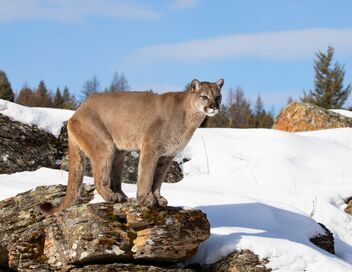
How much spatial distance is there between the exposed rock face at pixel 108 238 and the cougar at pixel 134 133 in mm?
358

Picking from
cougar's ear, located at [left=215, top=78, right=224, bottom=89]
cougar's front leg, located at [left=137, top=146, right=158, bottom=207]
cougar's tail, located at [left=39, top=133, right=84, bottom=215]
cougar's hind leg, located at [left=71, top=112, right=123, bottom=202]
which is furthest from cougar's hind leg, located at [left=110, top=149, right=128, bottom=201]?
cougar's ear, located at [left=215, top=78, right=224, bottom=89]

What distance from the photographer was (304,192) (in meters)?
11.9

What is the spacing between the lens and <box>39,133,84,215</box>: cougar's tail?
8055 millimetres

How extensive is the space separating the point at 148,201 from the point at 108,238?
695 mm

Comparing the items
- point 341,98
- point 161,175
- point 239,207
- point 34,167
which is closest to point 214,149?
point 34,167

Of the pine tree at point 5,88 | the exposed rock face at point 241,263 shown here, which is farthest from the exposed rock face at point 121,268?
the pine tree at point 5,88

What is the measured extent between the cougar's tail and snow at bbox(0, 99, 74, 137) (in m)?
4.24

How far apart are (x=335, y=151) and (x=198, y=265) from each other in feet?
24.2

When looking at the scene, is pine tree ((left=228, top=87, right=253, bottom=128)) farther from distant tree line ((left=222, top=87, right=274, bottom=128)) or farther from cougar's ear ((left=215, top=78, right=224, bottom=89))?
cougar's ear ((left=215, top=78, right=224, bottom=89))

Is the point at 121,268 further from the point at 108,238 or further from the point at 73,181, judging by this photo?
the point at 73,181

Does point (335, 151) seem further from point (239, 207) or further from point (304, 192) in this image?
point (239, 207)

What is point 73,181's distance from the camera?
8.12 metres

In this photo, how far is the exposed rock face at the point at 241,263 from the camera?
23.8 ft

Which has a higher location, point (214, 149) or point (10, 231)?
point (214, 149)
